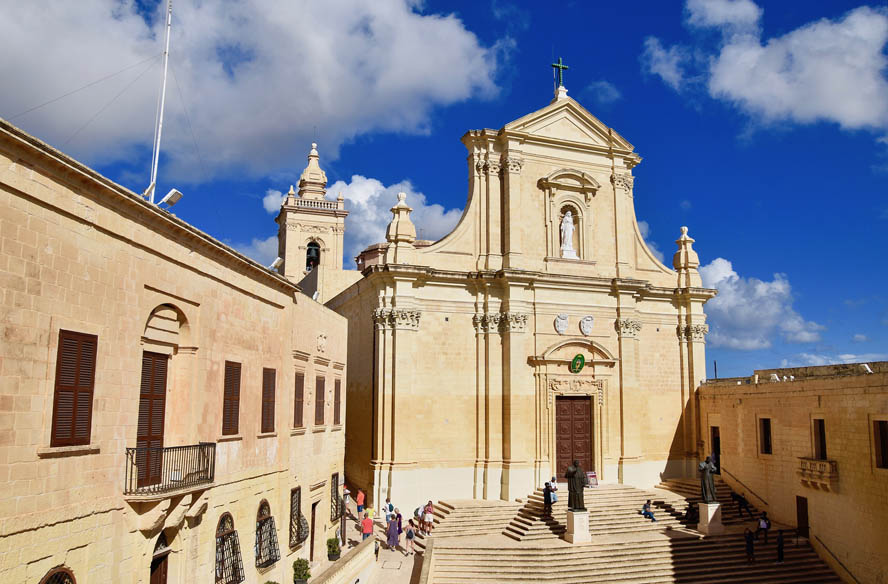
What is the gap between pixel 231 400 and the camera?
14031 millimetres

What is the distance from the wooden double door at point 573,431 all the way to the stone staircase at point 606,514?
5.26ft

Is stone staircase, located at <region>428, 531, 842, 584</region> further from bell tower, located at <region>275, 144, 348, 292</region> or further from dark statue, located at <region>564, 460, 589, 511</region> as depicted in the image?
bell tower, located at <region>275, 144, 348, 292</region>

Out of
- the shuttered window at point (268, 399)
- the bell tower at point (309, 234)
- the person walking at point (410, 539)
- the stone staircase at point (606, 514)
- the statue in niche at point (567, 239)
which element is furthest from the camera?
the bell tower at point (309, 234)

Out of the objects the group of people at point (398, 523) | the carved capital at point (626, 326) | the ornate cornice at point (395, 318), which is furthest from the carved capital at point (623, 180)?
the group of people at point (398, 523)

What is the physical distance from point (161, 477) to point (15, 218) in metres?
4.96

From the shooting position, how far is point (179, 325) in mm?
12359

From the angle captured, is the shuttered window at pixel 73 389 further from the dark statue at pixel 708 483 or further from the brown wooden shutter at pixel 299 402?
the dark statue at pixel 708 483

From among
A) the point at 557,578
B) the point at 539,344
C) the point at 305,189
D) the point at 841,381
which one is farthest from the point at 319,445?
the point at 305,189

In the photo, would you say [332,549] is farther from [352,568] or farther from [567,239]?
[567,239]

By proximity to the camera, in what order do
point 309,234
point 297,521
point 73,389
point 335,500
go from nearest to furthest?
1. point 73,389
2. point 297,521
3. point 335,500
4. point 309,234

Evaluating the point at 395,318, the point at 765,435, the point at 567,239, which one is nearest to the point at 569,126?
the point at 567,239

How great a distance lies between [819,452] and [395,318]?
617 inches

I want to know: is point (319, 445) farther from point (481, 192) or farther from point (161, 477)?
point (481, 192)

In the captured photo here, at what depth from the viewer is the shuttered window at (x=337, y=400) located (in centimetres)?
2231
